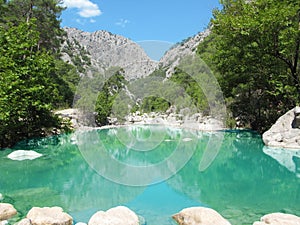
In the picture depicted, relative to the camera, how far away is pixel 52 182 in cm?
700

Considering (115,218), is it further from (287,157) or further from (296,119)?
(296,119)

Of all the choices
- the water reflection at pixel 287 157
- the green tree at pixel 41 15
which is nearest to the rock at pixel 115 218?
the water reflection at pixel 287 157

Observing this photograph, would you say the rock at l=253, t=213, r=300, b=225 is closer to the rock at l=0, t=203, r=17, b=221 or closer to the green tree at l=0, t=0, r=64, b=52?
the rock at l=0, t=203, r=17, b=221

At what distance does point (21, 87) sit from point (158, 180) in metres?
6.36

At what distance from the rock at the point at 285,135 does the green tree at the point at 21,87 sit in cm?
888

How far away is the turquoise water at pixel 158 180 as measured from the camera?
5.27 m

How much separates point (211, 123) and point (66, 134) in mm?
9266

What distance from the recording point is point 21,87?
1054 centimetres

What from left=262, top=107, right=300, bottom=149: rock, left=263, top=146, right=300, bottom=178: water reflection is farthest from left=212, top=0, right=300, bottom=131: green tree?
left=263, top=146, right=300, bottom=178: water reflection

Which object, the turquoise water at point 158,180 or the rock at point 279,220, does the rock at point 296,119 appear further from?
the rock at point 279,220

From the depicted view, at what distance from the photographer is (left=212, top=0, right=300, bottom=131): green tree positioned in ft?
39.7

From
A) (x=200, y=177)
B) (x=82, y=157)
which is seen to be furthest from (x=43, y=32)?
(x=200, y=177)

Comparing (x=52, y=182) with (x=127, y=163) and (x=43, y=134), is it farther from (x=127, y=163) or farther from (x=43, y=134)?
(x=43, y=134)

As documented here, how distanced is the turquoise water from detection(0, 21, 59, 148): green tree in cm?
86
